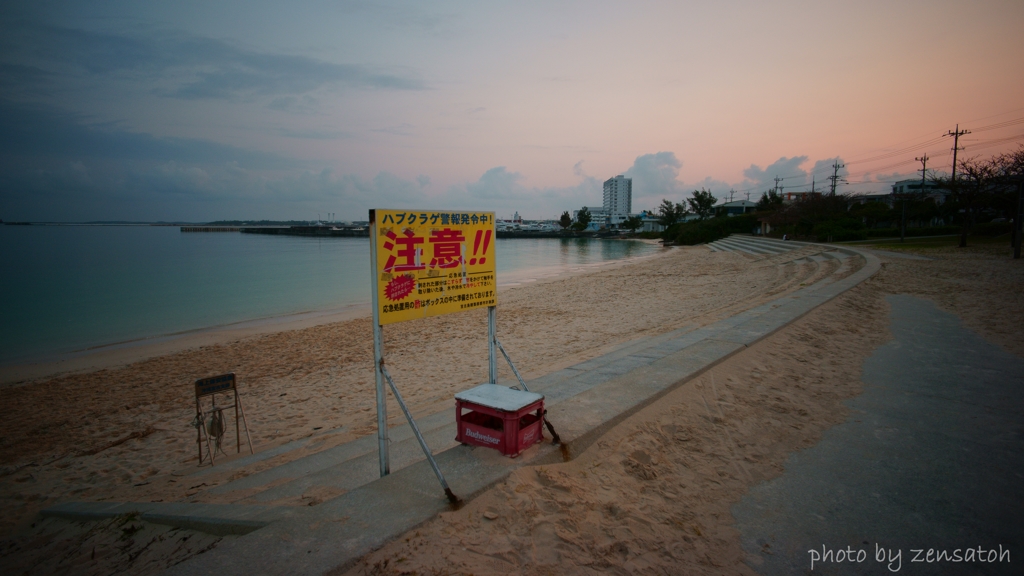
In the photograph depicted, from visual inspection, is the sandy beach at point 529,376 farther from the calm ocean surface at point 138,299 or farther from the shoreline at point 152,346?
the calm ocean surface at point 138,299

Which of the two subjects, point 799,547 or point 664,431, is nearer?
point 799,547

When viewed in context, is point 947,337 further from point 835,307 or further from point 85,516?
point 85,516

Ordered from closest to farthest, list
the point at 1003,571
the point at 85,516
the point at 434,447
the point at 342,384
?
1. the point at 1003,571
2. the point at 85,516
3. the point at 434,447
4. the point at 342,384

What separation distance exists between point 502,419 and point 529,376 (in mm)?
3639

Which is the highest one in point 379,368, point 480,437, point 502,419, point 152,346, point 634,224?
point 634,224

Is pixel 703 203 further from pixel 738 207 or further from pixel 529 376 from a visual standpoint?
pixel 529 376

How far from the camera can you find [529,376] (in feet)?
23.6

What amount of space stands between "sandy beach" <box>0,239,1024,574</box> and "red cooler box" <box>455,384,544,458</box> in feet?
0.93

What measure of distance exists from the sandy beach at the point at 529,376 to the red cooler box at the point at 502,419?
0.28 meters

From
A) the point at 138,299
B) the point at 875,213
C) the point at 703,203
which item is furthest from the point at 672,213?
the point at 138,299

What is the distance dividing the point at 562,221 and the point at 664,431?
483ft

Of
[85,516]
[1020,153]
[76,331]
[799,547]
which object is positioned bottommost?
[76,331]

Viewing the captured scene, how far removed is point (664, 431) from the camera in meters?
4.39

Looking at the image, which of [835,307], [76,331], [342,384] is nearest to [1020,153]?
[835,307]
